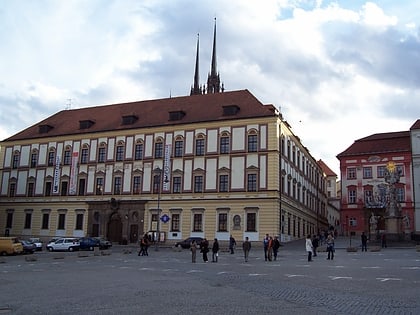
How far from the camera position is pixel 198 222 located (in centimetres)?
5594

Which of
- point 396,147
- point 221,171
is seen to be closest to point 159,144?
point 221,171

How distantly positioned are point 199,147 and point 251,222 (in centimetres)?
1087

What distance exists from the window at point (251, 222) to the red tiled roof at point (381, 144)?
31076 mm

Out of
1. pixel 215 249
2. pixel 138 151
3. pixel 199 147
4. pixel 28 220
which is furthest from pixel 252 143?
pixel 28 220

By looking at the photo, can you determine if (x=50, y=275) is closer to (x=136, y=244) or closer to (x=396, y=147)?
(x=136, y=244)

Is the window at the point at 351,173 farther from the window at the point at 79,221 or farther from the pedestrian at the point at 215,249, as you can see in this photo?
the pedestrian at the point at 215,249

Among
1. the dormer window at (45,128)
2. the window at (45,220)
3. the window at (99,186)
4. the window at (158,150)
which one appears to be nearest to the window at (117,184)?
the window at (99,186)

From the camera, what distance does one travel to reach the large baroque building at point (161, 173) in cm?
5450

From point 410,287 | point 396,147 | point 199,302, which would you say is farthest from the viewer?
point 396,147

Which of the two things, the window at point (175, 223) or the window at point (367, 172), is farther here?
the window at point (367, 172)

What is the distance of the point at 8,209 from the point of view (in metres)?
68.0

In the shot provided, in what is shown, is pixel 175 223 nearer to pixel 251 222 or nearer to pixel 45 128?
pixel 251 222

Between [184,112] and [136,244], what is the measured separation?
55.4ft

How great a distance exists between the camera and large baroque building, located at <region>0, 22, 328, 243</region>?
2146 inches
